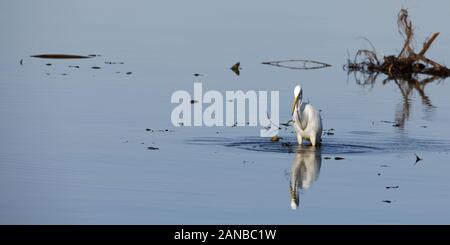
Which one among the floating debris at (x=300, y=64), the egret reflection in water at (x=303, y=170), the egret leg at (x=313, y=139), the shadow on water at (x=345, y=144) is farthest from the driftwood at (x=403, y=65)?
the egret reflection in water at (x=303, y=170)

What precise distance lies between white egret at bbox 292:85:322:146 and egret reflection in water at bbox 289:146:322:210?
19 cm

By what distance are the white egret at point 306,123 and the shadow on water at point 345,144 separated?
164 mm

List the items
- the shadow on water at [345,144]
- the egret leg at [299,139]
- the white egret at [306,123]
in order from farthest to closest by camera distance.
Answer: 1. the egret leg at [299,139]
2. the white egret at [306,123]
3. the shadow on water at [345,144]

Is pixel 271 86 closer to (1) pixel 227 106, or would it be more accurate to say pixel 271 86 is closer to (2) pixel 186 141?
(1) pixel 227 106

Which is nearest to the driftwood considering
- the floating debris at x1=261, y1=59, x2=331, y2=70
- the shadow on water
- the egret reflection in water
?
the floating debris at x1=261, y1=59, x2=331, y2=70

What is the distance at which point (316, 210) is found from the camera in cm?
1391

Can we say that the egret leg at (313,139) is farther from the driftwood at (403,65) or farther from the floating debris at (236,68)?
the driftwood at (403,65)

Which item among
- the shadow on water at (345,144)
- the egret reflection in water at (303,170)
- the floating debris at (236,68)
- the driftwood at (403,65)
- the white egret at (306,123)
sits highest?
the driftwood at (403,65)

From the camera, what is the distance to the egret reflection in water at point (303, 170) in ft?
49.8

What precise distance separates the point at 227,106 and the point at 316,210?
9.04 metres

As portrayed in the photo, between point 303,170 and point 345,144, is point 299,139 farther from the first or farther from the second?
point 303,170

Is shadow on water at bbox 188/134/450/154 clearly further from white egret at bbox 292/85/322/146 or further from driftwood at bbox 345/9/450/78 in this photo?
driftwood at bbox 345/9/450/78

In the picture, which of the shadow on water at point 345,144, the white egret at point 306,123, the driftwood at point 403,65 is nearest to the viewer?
the shadow on water at point 345,144
